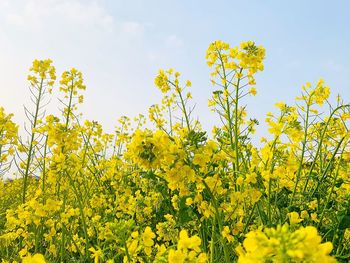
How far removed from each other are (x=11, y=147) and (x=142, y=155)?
297 cm

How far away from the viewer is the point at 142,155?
179 centimetres

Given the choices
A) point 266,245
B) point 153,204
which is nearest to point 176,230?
point 153,204

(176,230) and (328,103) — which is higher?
(328,103)

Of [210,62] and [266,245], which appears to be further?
[210,62]

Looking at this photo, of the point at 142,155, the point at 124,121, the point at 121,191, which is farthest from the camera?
the point at 124,121

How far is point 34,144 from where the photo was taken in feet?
12.8

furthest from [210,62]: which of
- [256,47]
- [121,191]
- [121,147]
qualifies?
[121,147]

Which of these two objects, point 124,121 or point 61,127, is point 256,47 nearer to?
point 61,127

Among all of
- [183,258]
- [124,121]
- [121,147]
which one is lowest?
[183,258]

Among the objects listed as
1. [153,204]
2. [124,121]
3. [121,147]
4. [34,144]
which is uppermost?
[124,121]

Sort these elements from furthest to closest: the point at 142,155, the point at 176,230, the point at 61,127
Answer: the point at 61,127 → the point at 176,230 → the point at 142,155

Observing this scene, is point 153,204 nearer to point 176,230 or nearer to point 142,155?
point 176,230

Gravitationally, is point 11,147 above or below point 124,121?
below

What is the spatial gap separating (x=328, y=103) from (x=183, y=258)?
2.38 metres
